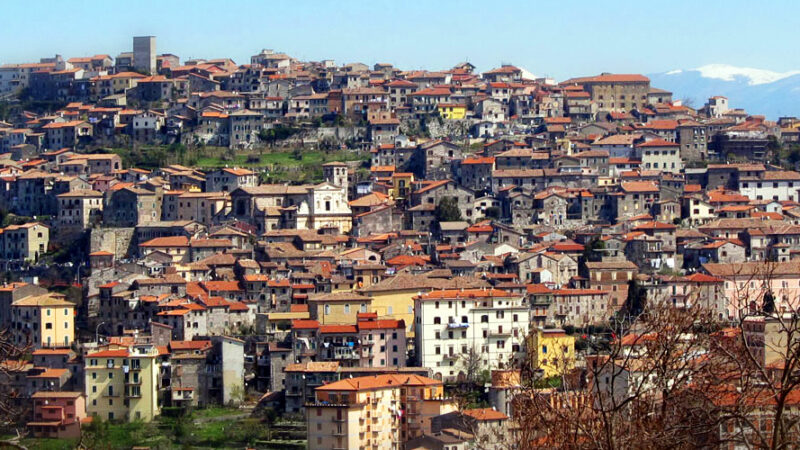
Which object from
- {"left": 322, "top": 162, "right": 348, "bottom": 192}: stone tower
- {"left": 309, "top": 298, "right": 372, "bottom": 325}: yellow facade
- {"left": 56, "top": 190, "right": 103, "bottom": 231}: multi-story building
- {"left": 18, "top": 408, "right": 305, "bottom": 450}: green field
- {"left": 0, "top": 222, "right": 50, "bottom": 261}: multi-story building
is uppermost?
{"left": 322, "top": 162, "right": 348, "bottom": 192}: stone tower

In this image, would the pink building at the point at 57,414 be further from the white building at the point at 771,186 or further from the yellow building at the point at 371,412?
the white building at the point at 771,186

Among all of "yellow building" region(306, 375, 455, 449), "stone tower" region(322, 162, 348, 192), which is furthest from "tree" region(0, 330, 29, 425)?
"stone tower" region(322, 162, 348, 192)

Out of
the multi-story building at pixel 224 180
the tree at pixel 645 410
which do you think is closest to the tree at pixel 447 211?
the multi-story building at pixel 224 180

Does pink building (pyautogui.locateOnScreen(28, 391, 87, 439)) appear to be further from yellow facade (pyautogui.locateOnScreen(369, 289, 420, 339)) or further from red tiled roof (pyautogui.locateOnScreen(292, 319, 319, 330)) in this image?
yellow facade (pyautogui.locateOnScreen(369, 289, 420, 339))

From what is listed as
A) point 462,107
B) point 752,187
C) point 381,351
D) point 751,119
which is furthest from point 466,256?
point 751,119

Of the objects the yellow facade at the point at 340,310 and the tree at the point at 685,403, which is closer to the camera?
the tree at the point at 685,403

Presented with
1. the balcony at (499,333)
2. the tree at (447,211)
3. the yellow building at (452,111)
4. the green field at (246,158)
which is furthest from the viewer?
the yellow building at (452,111)
